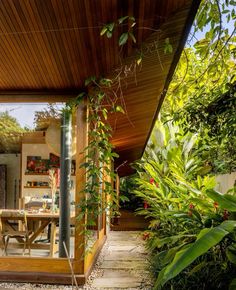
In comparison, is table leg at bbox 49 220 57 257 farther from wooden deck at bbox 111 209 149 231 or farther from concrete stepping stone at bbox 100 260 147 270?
wooden deck at bbox 111 209 149 231

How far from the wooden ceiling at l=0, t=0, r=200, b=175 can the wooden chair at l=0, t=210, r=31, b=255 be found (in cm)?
182

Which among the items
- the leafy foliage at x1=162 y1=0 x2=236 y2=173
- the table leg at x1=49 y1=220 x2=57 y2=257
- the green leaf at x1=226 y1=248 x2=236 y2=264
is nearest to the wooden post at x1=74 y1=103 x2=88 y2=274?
the table leg at x1=49 y1=220 x2=57 y2=257

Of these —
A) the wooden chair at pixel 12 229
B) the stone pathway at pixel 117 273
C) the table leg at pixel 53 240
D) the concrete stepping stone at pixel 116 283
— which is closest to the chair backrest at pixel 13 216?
the wooden chair at pixel 12 229

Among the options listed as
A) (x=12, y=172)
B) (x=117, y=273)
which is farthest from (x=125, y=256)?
(x=12, y=172)

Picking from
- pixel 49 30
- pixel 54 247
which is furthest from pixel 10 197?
pixel 49 30

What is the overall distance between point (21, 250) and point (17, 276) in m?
0.85

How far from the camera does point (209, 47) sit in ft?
12.0

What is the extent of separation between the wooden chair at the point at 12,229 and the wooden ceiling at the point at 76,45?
182 centimetres

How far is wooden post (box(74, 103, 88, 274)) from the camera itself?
4305mm

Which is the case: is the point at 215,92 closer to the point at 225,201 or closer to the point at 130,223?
the point at 225,201

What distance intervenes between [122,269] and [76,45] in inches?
131

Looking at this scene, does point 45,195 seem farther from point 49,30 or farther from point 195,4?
point 195,4

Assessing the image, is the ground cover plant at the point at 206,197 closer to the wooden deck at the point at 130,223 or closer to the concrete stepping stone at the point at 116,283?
the concrete stepping stone at the point at 116,283

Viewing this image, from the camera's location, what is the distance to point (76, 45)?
333 cm
